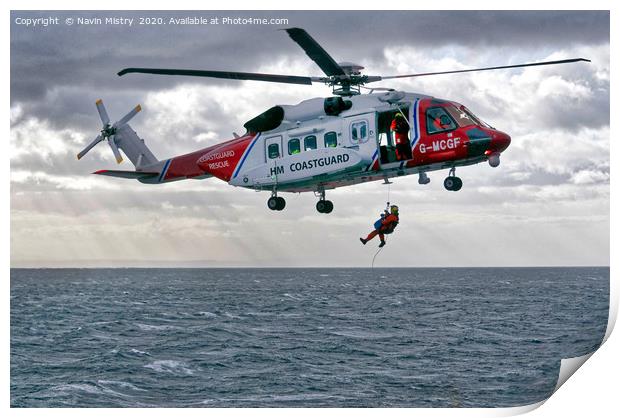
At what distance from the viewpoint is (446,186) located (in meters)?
17.5

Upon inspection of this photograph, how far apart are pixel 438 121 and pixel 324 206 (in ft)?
11.1

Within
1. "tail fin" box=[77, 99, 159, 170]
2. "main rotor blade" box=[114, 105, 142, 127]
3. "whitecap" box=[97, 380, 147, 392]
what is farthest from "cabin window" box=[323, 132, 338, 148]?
"whitecap" box=[97, 380, 147, 392]

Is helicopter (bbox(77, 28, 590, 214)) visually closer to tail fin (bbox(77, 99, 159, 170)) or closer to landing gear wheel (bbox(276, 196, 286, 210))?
landing gear wheel (bbox(276, 196, 286, 210))

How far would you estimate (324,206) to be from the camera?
64.6ft

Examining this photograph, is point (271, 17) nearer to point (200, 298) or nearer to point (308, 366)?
point (308, 366)

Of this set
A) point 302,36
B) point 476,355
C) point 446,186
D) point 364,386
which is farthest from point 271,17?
point 476,355

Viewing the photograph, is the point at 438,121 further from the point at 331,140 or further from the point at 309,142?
the point at 309,142

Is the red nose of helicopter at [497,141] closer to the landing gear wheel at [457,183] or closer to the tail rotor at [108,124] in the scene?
the landing gear wheel at [457,183]

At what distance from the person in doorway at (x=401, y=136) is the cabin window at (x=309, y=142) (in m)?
1.85

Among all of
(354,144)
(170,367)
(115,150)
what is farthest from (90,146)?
(170,367)

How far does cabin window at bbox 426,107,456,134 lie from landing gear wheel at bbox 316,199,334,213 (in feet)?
9.82

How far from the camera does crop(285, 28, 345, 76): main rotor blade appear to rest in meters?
16.3

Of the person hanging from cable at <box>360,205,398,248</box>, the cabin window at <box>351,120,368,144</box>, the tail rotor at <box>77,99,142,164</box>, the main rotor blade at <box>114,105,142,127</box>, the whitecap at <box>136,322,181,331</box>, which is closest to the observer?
the person hanging from cable at <box>360,205,398,248</box>

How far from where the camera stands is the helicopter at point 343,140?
17.9 meters
